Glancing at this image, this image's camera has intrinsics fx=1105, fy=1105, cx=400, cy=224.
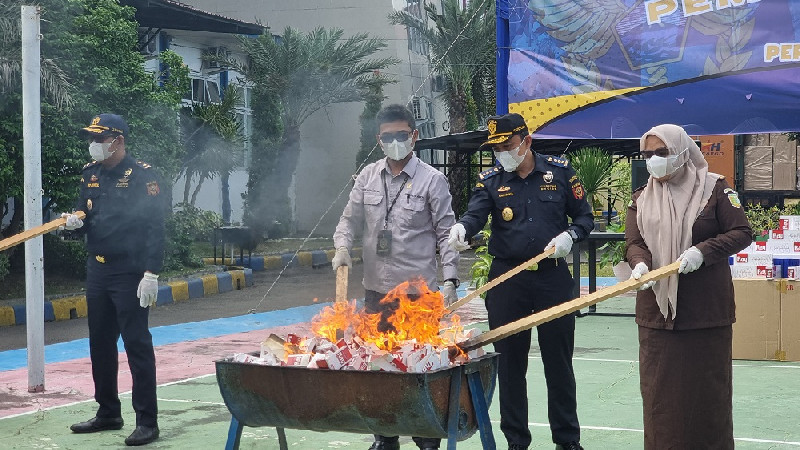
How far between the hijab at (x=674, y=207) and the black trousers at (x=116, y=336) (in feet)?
10.4

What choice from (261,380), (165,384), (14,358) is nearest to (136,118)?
(14,358)

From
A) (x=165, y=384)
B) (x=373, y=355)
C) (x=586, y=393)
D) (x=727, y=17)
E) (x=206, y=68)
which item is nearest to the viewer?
(x=373, y=355)

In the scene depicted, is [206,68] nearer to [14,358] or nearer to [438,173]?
[14,358]

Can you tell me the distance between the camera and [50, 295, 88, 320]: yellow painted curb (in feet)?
45.4

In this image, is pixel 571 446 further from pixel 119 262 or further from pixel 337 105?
pixel 337 105

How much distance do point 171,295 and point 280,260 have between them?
22.5 ft

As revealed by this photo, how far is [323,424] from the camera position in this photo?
4824 mm

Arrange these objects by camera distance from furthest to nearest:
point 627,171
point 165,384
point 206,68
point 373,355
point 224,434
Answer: point 206,68, point 627,171, point 165,384, point 224,434, point 373,355

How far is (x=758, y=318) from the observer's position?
9242 millimetres

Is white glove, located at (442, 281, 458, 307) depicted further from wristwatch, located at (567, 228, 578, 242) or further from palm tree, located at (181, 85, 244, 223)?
palm tree, located at (181, 85, 244, 223)

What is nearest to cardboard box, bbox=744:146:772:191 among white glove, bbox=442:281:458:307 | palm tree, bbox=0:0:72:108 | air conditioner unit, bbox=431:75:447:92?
palm tree, bbox=0:0:72:108

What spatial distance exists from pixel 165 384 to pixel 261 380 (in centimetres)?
394

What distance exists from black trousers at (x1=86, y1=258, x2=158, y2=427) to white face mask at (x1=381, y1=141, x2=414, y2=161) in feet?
5.91

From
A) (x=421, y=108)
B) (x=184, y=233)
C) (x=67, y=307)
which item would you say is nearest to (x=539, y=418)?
(x=67, y=307)
